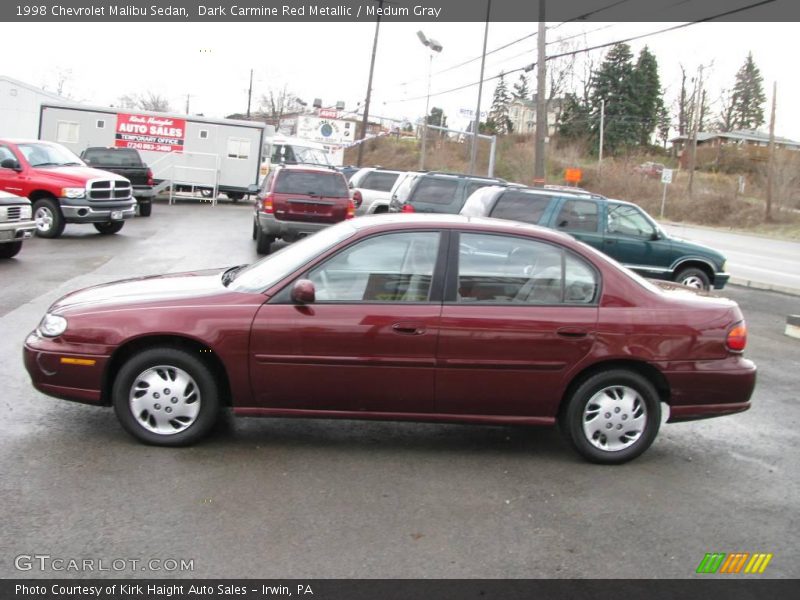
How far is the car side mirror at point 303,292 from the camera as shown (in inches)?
193

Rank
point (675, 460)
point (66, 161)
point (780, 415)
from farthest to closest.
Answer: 1. point (66, 161)
2. point (780, 415)
3. point (675, 460)

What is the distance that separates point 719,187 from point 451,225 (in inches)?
2333

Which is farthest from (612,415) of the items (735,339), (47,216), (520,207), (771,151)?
(771,151)

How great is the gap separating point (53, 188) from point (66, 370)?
12.7 meters

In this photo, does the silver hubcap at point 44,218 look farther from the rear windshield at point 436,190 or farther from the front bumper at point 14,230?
the rear windshield at point 436,190

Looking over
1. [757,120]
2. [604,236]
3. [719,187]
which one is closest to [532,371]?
[604,236]

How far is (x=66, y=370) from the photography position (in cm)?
504

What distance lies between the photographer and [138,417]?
5.02 meters

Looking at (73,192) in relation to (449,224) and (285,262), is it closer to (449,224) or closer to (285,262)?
(285,262)

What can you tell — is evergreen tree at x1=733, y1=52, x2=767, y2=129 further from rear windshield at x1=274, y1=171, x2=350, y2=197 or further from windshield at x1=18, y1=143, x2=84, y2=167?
windshield at x1=18, y1=143, x2=84, y2=167

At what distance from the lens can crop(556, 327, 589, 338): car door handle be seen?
5074 millimetres

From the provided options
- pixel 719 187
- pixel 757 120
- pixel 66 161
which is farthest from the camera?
pixel 757 120
